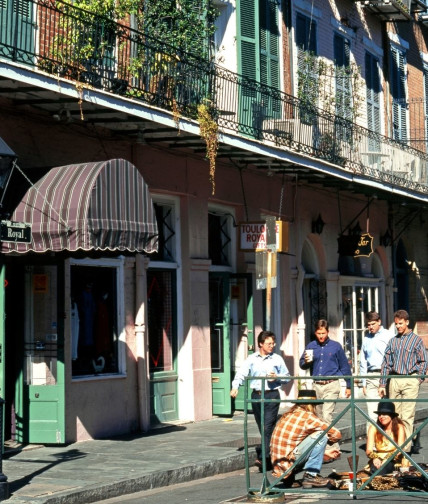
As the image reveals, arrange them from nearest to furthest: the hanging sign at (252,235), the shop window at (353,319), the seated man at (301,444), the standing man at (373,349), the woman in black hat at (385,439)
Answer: the woman in black hat at (385,439)
the seated man at (301,444)
the standing man at (373,349)
the hanging sign at (252,235)
the shop window at (353,319)

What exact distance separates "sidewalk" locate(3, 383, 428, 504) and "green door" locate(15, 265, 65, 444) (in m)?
0.30

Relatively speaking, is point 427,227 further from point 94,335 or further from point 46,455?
point 46,455

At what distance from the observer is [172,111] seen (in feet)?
53.0

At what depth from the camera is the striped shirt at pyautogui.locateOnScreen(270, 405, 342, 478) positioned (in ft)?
36.8

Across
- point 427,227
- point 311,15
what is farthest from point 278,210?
point 427,227

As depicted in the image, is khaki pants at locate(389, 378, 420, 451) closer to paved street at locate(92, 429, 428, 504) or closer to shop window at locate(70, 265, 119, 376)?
paved street at locate(92, 429, 428, 504)

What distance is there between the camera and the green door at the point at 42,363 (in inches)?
580

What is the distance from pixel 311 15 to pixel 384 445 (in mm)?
13423

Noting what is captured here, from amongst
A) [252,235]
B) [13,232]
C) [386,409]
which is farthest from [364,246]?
[13,232]

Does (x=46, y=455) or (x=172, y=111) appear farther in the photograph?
(x=172, y=111)

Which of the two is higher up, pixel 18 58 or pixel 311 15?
pixel 311 15

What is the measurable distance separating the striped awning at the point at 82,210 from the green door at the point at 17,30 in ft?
4.72

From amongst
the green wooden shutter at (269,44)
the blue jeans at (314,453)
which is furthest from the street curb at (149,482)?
the green wooden shutter at (269,44)

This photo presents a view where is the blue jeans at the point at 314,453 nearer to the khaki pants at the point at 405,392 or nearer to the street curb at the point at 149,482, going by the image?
the street curb at the point at 149,482
